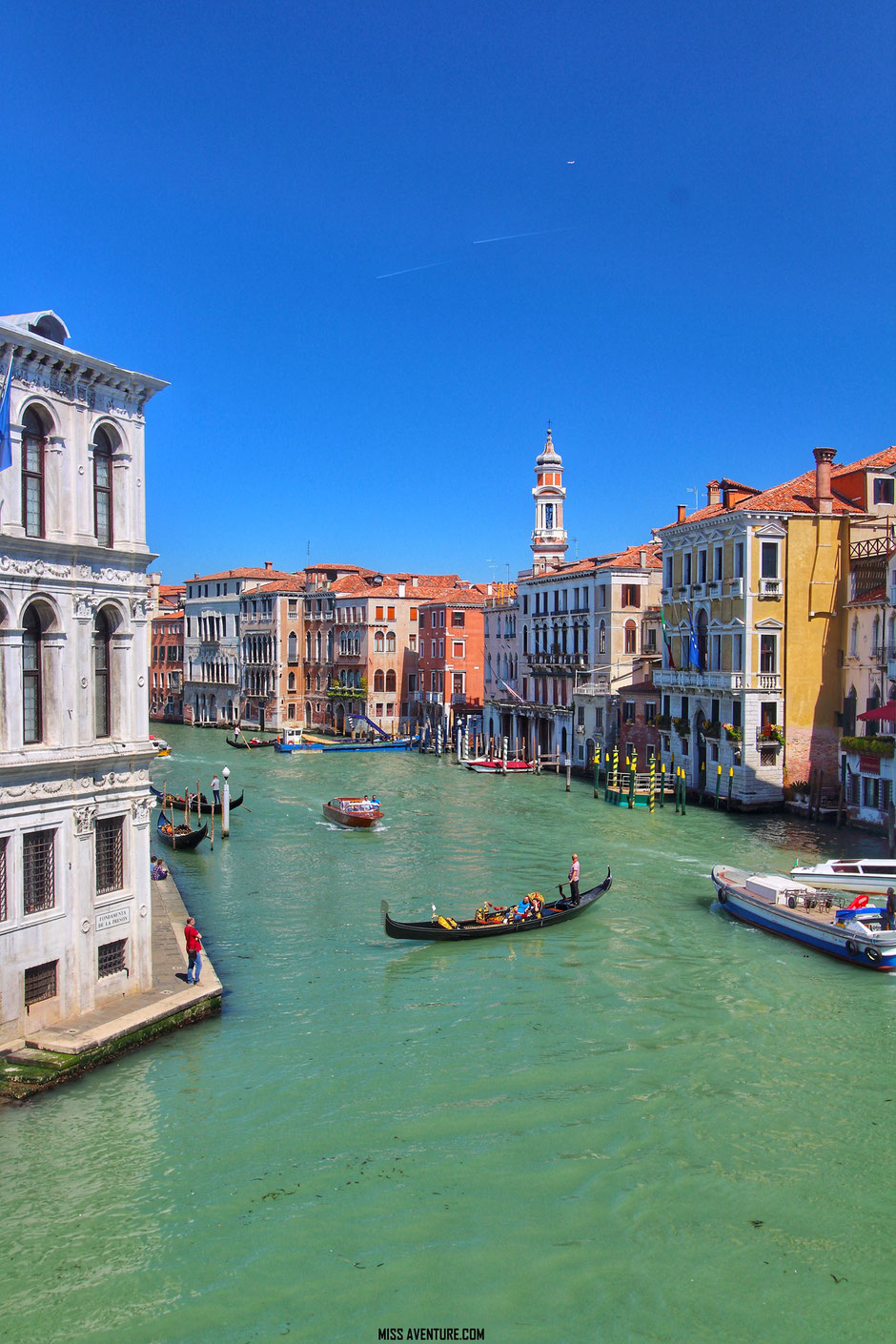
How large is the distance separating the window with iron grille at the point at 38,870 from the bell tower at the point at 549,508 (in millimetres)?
44321

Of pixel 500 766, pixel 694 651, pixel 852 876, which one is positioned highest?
pixel 694 651

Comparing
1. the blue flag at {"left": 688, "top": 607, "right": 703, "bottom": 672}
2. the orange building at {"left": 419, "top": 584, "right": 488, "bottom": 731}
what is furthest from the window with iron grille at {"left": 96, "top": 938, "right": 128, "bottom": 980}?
the orange building at {"left": 419, "top": 584, "right": 488, "bottom": 731}

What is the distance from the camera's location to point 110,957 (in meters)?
11.8

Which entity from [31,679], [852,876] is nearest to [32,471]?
[31,679]

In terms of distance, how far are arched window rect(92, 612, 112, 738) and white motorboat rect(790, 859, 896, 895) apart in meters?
12.7

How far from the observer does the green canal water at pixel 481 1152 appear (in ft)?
24.9

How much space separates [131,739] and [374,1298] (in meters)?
6.32

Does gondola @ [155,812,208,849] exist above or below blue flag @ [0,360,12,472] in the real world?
below

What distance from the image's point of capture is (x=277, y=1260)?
8.00 metres

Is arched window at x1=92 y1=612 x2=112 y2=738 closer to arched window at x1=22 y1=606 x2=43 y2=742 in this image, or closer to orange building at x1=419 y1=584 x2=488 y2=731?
arched window at x1=22 y1=606 x2=43 y2=742

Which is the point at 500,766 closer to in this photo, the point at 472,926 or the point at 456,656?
the point at 456,656

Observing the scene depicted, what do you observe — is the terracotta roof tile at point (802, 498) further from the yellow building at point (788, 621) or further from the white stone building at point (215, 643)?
the white stone building at point (215, 643)

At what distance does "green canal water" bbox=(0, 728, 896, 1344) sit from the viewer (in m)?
7.59

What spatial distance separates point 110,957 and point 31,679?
10.5ft
